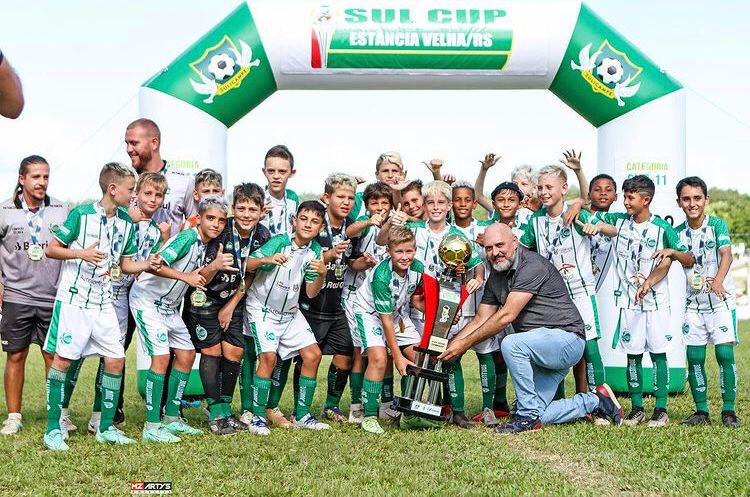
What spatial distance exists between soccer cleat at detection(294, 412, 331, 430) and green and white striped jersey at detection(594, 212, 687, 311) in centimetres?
248

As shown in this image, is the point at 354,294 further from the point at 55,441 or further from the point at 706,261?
the point at 706,261

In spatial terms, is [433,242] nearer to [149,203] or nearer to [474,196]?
[474,196]

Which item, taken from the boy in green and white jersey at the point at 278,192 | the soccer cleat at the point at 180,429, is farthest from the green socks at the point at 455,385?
the soccer cleat at the point at 180,429

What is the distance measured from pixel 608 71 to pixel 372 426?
4153 mm

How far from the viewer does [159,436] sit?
618 centimetres

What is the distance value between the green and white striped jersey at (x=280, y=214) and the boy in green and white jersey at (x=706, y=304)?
3012 mm

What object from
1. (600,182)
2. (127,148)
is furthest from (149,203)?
(600,182)

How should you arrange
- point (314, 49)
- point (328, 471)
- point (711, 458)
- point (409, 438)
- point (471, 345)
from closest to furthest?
point (328, 471) < point (711, 458) < point (409, 438) < point (471, 345) < point (314, 49)

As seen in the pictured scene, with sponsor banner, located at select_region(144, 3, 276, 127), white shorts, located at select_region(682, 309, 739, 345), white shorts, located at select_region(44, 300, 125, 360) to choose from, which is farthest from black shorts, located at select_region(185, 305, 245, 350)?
white shorts, located at select_region(682, 309, 739, 345)

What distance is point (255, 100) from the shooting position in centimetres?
856

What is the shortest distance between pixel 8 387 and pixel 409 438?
303cm

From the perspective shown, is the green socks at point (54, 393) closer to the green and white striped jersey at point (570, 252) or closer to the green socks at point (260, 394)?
the green socks at point (260, 394)

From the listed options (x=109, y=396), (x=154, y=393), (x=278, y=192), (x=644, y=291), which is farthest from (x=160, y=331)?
(x=644, y=291)

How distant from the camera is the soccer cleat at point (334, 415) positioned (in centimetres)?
700
